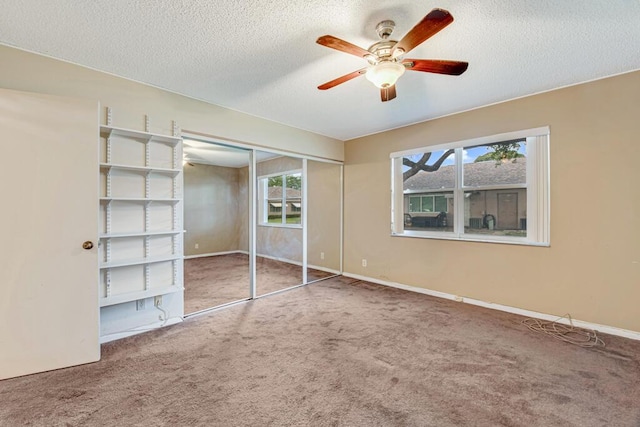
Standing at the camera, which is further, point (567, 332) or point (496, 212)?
point (496, 212)

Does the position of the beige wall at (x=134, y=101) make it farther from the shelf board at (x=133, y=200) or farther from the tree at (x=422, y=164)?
the tree at (x=422, y=164)

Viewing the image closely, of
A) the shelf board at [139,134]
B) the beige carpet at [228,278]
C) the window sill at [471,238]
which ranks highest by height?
the shelf board at [139,134]

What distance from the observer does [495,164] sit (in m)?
3.40

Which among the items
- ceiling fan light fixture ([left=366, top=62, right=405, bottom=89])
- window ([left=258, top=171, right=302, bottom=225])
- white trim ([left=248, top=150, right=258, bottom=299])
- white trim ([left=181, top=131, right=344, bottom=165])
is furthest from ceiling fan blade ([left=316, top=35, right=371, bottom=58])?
window ([left=258, top=171, right=302, bottom=225])

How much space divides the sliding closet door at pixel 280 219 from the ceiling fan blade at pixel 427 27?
277 cm

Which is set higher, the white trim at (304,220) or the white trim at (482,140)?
the white trim at (482,140)

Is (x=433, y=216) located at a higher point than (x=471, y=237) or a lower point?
higher

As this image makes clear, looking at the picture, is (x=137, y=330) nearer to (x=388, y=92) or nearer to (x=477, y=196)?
(x=388, y=92)

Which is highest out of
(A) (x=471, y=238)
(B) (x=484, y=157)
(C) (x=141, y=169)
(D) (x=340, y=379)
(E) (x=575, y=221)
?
(B) (x=484, y=157)

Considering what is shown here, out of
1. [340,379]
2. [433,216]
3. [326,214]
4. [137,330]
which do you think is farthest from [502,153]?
[137,330]

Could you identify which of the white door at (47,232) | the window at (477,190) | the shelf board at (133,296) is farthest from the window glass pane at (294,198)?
the white door at (47,232)

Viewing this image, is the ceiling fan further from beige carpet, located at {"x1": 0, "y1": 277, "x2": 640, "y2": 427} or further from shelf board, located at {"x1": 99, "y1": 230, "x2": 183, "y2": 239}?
shelf board, located at {"x1": 99, "y1": 230, "x2": 183, "y2": 239}

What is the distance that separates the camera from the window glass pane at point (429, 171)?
149 inches

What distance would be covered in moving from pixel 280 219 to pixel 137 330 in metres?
2.53
